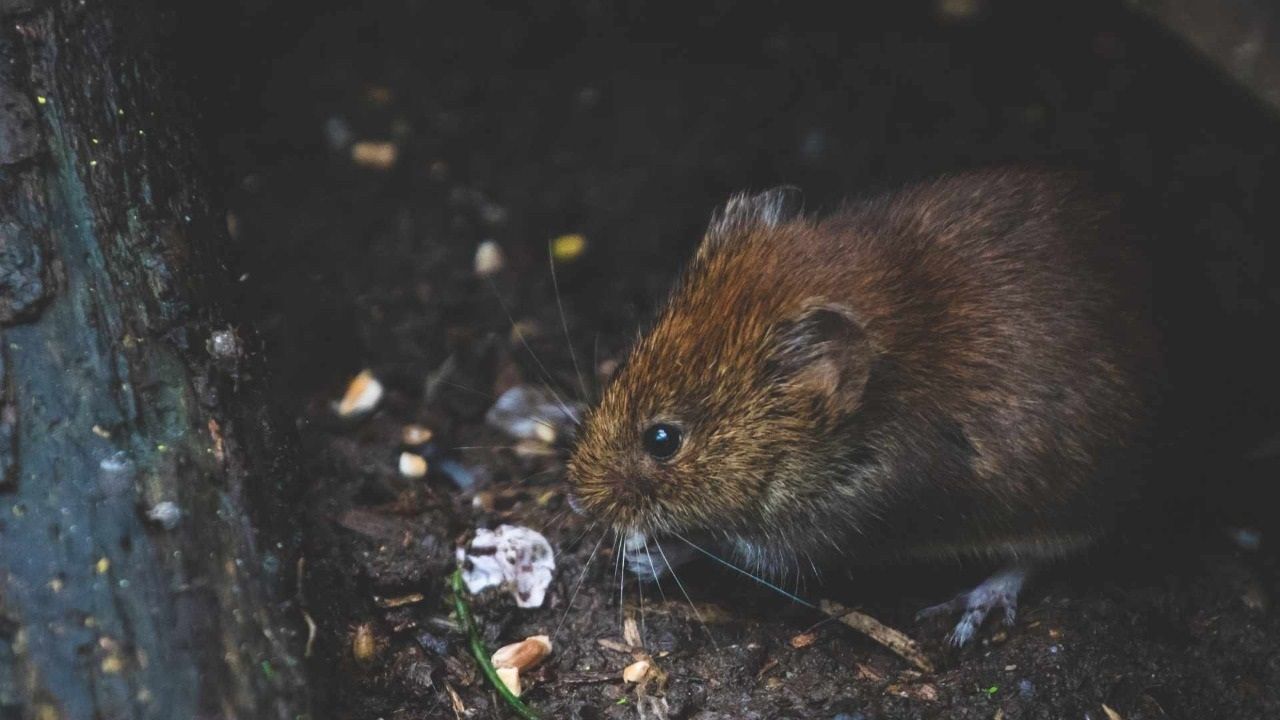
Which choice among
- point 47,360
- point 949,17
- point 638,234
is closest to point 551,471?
point 638,234

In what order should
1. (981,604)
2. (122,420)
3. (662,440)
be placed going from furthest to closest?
(981,604)
(662,440)
(122,420)

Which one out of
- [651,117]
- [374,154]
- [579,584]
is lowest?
[579,584]

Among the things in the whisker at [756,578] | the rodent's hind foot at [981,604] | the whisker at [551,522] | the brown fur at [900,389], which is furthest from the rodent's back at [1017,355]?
the whisker at [551,522]

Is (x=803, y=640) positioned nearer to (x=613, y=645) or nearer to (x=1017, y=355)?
(x=613, y=645)

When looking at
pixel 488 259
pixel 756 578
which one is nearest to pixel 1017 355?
pixel 756 578

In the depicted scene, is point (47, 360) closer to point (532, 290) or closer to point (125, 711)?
point (125, 711)

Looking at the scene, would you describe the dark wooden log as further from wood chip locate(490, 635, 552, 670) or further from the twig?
wood chip locate(490, 635, 552, 670)
